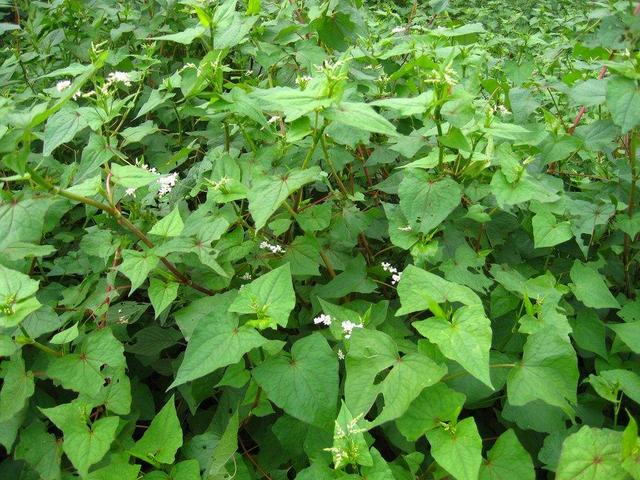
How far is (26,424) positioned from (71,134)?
3.03ft

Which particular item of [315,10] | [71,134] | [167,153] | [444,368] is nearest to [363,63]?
[315,10]

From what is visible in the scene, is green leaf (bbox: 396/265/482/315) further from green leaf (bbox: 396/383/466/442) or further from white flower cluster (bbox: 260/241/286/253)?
white flower cluster (bbox: 260/241/286/253)

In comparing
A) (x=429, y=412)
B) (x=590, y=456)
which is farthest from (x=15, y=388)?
(x=590, y=456)

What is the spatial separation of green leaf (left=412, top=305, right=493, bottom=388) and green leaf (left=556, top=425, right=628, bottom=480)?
277 millimetres

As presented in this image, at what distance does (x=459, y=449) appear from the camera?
51.0 inches

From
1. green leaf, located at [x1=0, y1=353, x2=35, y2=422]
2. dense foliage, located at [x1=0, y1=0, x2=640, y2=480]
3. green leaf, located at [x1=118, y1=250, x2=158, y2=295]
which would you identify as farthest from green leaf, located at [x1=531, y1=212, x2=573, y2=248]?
green leaf, located at [x1=0, y1=353, x2=35, y2=422]

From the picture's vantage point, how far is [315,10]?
2.14 metres

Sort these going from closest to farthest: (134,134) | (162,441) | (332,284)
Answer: (162,441)
(332,284)
(134,134)

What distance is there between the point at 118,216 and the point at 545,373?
1.29 metres

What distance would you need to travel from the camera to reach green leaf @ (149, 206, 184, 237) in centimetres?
160

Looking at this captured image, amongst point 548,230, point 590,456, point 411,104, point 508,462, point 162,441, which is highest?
point 411,104

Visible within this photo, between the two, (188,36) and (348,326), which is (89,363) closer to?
(348,326)

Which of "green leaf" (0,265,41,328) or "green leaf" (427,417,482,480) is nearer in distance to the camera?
"green leaf" (427,417,482,480)

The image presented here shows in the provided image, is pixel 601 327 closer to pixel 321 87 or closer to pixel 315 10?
pixel 321 87
